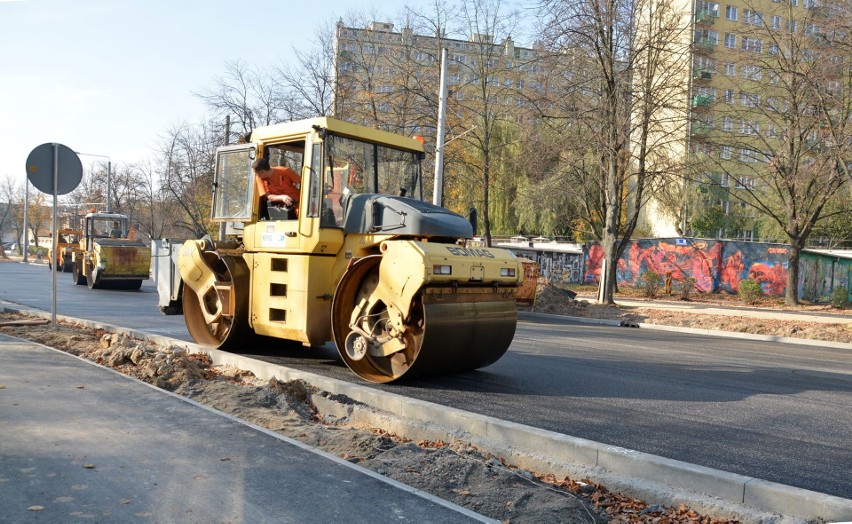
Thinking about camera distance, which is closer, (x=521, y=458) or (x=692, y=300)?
(x=521, y=458)

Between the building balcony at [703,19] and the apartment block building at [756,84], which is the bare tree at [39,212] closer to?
the building balcony at [703,19]

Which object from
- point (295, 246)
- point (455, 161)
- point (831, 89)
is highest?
point (831, 89)

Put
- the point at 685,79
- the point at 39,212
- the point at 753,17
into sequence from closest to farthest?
1. the point at 685,79
2. the point at 753,17
3. the point at 39,212

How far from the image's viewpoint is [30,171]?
10859 mm

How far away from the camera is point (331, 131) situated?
8945 mm

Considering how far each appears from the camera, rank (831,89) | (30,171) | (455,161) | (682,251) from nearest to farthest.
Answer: (30,171)
(831,89)
(455,161)
(682,251)

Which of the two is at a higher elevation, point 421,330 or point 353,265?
point 353,265

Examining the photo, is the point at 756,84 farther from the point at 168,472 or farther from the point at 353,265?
the point at 168,472

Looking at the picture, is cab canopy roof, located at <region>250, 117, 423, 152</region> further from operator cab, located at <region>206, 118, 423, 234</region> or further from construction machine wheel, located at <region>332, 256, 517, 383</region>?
construction machine wheel, located at <region>332, 256, 517, 383</region>

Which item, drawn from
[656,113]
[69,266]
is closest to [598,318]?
[656,113]

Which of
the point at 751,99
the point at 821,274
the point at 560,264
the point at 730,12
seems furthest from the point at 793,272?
the point at 730,12

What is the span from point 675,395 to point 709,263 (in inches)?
1116

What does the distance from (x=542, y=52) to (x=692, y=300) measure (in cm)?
1286

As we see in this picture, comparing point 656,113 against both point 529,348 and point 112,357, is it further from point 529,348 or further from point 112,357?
point 112,357
